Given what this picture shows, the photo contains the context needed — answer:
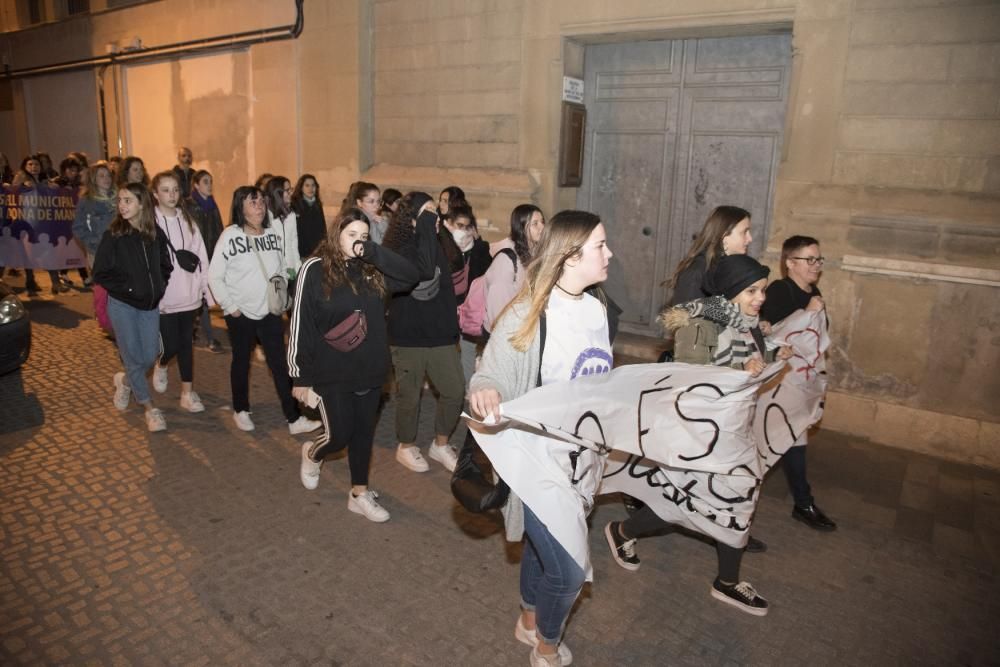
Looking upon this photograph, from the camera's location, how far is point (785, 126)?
6.63 meters

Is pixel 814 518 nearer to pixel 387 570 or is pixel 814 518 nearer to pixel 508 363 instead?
pixel 387 570

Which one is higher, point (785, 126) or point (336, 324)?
point (785, 126)

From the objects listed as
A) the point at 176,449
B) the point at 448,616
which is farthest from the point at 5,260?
the point at 448,616

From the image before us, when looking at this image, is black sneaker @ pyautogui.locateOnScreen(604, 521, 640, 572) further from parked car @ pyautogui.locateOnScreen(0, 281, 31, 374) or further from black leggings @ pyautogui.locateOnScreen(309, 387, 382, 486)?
parked car @ pyautogui.locateOnScreen(0, 281, 31, 374)

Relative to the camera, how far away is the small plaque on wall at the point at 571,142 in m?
8.24

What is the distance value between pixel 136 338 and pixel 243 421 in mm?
1075

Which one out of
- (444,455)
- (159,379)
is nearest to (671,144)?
(444,455)

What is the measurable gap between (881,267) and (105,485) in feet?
21.0

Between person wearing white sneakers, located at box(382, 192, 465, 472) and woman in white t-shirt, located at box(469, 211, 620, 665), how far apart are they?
1811mm

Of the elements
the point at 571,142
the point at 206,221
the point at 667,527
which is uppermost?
the point at 571,142

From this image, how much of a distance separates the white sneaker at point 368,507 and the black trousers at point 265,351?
1.53 metres

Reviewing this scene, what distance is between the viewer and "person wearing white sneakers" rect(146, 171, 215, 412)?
230 inches

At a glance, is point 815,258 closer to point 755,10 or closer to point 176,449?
point 755,10

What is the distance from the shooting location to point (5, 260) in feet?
35.1
